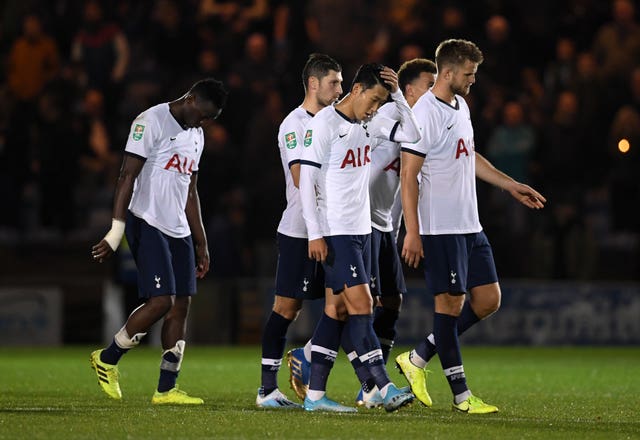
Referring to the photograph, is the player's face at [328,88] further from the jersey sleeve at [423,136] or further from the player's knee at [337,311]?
the player's knee at [337,311]

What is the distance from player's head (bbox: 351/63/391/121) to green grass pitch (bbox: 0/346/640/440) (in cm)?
204

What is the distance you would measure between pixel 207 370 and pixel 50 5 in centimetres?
939

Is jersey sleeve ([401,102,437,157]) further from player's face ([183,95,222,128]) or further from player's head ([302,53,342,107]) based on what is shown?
player's face ([183,95,222,128])

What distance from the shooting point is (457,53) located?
9414mm

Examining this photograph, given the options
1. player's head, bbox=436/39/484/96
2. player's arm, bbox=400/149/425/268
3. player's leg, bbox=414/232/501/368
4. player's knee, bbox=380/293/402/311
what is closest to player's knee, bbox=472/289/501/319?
player's leg, bbox=414/232/501/368

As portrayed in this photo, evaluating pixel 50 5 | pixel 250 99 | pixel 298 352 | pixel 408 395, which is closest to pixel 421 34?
pixel 250 99

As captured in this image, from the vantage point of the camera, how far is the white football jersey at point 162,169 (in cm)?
998

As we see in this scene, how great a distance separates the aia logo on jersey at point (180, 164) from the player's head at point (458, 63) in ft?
6.83

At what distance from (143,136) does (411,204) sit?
6.99 ft

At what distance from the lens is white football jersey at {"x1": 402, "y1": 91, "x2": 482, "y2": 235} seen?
9.35m

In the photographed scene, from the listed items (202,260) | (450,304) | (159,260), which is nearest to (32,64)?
(202,260)

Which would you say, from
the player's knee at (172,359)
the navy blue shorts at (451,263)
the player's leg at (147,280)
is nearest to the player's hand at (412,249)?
the navy blue shorts at (451,263)

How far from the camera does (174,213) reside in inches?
396

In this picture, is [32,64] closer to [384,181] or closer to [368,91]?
[384,181]
